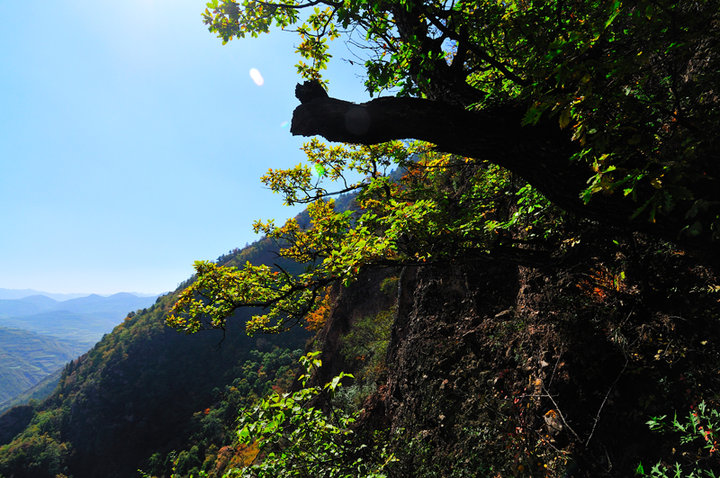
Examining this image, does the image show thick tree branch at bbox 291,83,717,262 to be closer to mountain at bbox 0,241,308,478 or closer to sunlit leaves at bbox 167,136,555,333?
sunlit leaves at bbox 167,136,555,333

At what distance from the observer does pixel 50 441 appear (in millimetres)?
81562

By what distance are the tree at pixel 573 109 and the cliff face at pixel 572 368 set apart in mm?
1718

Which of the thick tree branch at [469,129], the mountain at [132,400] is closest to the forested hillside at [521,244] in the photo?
the thick tree branch at [469,129]

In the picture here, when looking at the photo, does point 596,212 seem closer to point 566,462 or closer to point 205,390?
point 566,462

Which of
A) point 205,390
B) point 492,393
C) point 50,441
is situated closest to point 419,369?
point 492,393

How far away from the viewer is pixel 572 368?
14.9 ft

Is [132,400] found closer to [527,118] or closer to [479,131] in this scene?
[479,131]

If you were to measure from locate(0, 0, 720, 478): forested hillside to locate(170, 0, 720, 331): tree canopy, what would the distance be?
0.08 ft

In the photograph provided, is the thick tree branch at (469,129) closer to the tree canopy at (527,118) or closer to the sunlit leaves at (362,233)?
the tree canopy at (527,118)

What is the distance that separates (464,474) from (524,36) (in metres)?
6.46

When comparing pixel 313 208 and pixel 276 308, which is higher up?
pixel 313 208

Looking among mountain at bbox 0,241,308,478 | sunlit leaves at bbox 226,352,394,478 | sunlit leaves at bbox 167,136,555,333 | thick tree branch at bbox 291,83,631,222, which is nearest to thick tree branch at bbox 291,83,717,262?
thick tree branch at bbox 291,83,631,222

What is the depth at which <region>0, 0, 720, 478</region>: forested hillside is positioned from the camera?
2.32 meters

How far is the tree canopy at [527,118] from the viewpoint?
208cm
